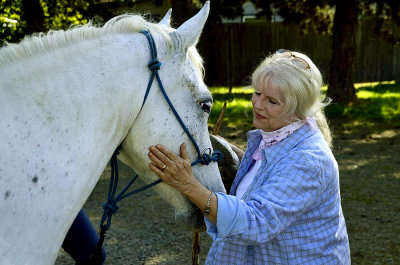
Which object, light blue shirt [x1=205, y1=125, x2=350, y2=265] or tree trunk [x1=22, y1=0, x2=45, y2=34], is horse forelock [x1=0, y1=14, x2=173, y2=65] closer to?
light blue shirt [x1=205, y1=125, x2=350, y2=265]

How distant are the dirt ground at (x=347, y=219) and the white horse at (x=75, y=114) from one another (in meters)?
2.84

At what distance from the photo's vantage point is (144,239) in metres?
5.08

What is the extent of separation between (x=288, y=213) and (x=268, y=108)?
503 mm

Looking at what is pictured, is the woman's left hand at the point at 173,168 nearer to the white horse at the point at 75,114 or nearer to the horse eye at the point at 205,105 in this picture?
the white horse at the point at 75,114

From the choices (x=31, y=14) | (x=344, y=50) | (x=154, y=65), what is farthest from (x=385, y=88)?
(x=154, y=65)

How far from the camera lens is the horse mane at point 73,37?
1.75 metres

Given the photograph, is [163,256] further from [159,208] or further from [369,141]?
[369,141]

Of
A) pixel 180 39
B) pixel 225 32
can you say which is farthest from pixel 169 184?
pixel 225 32

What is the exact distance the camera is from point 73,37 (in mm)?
1847

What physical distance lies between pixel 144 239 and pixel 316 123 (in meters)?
3.18

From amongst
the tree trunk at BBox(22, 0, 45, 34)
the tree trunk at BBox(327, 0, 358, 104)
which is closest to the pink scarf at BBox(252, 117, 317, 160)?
the tree trunk at BBox(22, 0, 45, 34)

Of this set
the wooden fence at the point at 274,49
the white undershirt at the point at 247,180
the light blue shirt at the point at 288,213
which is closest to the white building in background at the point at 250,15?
the wooden fence at the point at 274,49

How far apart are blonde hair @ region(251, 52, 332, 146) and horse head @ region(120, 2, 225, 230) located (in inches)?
11.7

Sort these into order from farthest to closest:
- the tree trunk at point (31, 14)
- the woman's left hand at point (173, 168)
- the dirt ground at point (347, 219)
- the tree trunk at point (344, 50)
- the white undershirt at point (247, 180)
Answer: the tree trunk at point (344, 50), the tree trunk at point (31, 14), the dirt ground at point (347, 219), the white undershirt at point (247, 180), the woman's left hand at point (173, 168)
